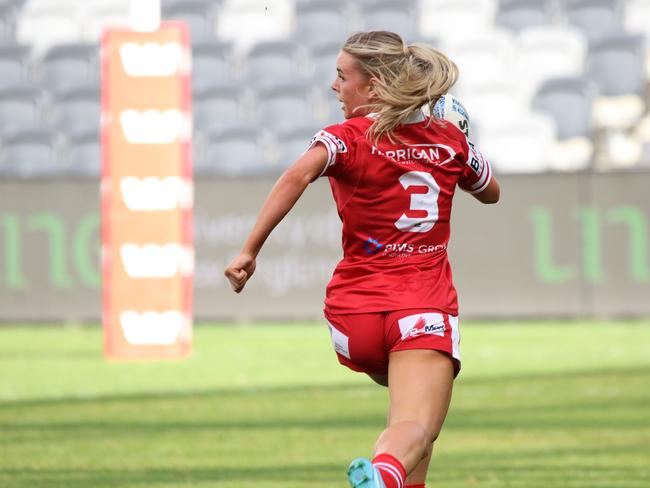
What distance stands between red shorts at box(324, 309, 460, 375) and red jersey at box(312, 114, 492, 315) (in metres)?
0.03

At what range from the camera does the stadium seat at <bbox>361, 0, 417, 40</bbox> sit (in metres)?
21.4

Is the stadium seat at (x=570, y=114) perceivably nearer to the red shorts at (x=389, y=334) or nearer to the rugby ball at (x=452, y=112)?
the rugby ball at (x=452, y=112)

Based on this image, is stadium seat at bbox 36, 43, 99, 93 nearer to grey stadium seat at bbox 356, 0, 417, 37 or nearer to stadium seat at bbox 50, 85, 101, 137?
stadium seat at bbox 50, 85, 101, 137

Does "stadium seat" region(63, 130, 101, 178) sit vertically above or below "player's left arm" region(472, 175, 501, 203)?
above

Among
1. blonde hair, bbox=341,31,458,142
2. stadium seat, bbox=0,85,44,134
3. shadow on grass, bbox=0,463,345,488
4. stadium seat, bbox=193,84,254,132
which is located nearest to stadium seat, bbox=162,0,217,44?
stadium seat, bbox=193,84,254,132

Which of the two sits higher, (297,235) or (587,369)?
(297,235)

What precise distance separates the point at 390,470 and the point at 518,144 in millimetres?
16183

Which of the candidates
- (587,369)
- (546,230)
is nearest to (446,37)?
(546,230)

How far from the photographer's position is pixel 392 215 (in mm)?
4332

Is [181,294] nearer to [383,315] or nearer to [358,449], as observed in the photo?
[358,449]

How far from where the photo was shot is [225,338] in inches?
611

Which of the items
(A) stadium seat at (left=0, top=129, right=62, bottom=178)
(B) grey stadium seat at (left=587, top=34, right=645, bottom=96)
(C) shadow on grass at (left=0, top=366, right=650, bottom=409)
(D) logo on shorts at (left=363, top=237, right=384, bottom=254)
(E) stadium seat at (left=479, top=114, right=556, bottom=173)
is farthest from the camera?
(B) grey stadium seat at (left=587, top=34, right=645, bottom=96)

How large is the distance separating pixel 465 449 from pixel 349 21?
14.9 m

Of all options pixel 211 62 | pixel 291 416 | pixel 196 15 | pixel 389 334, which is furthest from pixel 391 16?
pixel 389 334
